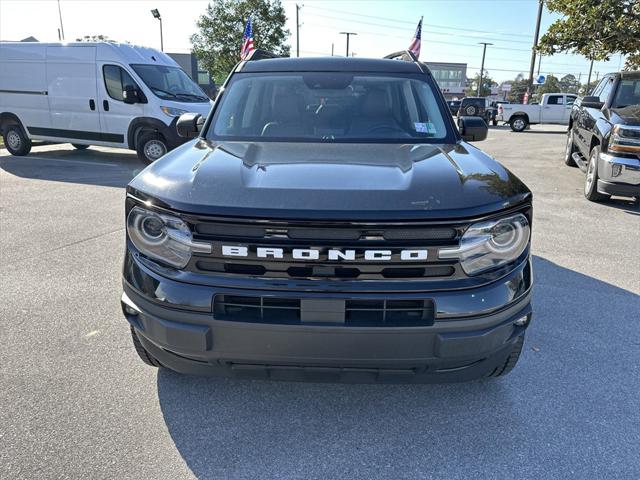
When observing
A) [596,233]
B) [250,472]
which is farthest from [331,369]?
[596,233]

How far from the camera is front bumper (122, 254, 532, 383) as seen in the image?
2.00m

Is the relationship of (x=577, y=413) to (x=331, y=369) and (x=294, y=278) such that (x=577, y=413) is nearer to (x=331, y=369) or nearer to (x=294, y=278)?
(x=331, y=369)

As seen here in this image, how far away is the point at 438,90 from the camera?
11.8 ft

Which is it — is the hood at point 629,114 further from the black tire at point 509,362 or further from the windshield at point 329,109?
the black tire at point 509,362

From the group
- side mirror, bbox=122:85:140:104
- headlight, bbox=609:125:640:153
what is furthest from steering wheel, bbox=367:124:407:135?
side mirror, bbox=122:85:140:104

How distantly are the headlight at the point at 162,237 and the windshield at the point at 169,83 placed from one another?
8623mm

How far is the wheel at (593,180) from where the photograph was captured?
286 inches

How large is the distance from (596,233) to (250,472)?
541 centimetres

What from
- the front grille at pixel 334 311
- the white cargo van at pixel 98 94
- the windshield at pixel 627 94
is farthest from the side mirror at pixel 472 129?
the white cargo van at pixel 98 94

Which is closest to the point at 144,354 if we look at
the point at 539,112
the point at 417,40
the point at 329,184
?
the point at 329,184

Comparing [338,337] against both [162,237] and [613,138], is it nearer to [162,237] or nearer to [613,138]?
[162,237]

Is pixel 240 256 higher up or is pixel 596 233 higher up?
pixel 240 256

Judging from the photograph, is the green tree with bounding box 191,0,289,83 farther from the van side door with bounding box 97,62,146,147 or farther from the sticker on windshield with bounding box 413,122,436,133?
the sticker on windshield with bounding box 413,122,436,133

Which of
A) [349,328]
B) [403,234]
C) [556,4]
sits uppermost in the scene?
[556,4]
